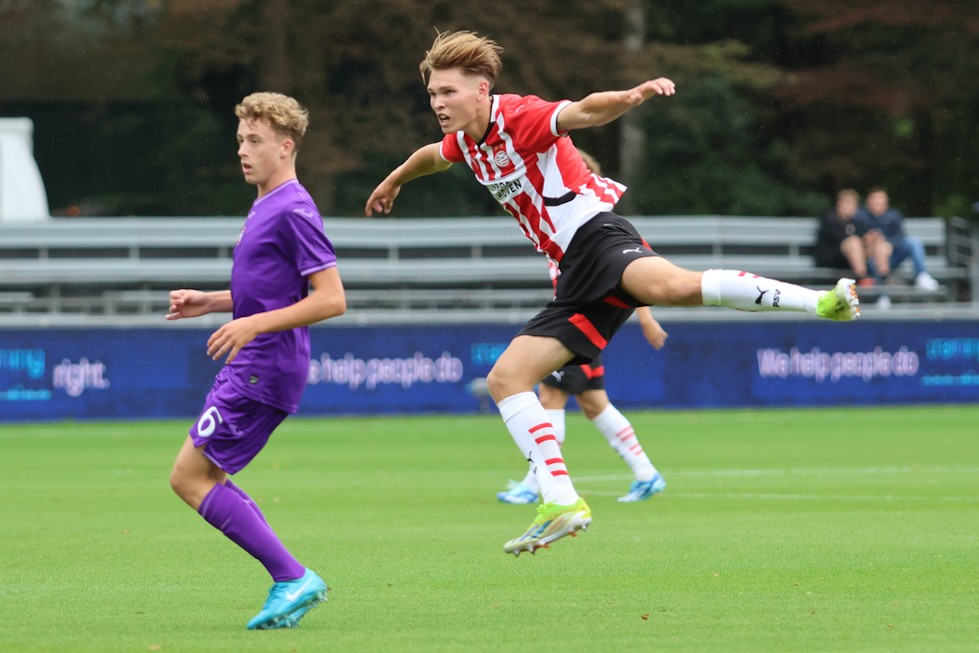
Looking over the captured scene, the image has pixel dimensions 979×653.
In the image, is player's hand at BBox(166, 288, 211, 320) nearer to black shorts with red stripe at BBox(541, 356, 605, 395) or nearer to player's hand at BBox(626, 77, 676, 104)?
player's hand at BBox(626, 77, 676, 104)

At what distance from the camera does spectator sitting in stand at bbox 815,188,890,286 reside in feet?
90.8

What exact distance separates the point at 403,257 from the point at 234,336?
23210mm

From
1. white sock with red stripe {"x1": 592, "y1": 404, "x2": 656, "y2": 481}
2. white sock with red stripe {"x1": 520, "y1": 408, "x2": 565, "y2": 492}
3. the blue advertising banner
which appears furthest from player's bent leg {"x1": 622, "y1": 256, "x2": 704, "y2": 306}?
the blue advertising banner

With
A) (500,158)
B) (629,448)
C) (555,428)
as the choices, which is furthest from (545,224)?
(555,428)

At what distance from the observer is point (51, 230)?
28844 millimetres

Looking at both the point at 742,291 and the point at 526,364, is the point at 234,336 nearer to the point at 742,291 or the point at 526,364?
the point at 526,364

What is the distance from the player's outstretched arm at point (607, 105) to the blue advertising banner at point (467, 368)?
13.8m

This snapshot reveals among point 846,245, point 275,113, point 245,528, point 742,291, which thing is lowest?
point 846,245

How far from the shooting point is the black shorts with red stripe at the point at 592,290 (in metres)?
8.34

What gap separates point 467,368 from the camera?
24016mm

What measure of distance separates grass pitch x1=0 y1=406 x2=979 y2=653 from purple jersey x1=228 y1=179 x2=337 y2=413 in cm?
99

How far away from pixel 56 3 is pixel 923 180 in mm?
17348

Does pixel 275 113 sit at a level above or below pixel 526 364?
above

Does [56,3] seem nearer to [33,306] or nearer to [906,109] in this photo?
[33,306]
